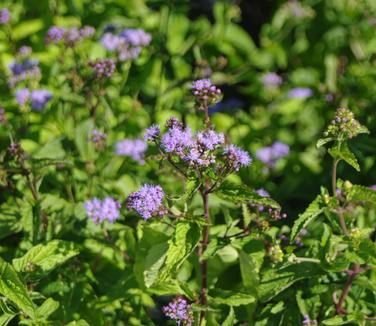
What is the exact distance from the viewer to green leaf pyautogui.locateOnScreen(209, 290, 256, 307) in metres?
2.72

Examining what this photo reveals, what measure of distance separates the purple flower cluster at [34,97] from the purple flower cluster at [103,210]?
1209 millimetres

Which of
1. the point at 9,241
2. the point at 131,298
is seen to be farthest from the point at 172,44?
the point at 131,298

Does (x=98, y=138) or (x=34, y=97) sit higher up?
(x=34, y=97)

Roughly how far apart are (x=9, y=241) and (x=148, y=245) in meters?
1.17

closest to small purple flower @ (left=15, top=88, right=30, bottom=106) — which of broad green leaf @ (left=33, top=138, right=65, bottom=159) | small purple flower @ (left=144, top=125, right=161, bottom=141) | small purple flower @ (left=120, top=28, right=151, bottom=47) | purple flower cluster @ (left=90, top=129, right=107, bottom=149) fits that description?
broad green leaf @ (left=33, top=138, right=65, bottom=159)

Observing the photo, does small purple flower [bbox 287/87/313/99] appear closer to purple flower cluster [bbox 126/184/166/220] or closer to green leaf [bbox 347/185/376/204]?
green leaf [bbox 347/185/376/204]

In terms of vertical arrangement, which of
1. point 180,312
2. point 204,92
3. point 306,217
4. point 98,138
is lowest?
point 180,312

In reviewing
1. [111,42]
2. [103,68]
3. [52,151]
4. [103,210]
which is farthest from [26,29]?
[103,210]

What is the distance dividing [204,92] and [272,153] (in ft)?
6.05

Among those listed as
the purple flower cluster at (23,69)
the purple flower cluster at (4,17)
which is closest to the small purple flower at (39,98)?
the purple flower cluster at (23,69)

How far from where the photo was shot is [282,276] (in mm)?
2857

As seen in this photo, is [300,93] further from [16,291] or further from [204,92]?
[16,291]

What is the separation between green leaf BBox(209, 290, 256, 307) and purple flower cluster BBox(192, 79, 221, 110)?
92 cm

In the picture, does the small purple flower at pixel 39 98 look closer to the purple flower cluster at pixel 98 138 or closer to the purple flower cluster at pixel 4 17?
the purple flower cluster at pixel 98 138
